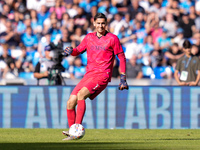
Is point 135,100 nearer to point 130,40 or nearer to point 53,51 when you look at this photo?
point 53,51

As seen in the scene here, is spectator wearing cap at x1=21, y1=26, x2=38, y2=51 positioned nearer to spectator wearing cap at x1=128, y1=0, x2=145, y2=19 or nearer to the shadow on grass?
spectator wearing cap at x1=128, y1=0, x2=145, y2=19

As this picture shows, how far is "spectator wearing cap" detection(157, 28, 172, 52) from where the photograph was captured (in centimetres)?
1702

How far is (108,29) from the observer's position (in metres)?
17.4

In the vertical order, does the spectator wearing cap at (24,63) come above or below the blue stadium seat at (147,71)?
above

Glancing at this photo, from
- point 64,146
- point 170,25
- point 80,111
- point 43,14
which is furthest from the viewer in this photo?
point 43,14

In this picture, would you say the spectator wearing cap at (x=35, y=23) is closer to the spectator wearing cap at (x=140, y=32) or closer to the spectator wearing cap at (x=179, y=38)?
the spectator wearing cap at (x=140, y=32)

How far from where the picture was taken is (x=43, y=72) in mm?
13867

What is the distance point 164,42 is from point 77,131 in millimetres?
9667

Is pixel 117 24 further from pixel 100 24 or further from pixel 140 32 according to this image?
pixel 100 24

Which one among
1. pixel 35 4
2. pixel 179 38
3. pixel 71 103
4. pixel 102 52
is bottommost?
pixel 71 103

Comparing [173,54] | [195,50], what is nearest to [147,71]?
[173,54]

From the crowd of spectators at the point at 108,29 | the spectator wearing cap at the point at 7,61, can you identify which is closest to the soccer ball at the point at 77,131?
the crowd of spectators at the point at 108,29

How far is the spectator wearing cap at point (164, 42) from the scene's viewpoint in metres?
17.0

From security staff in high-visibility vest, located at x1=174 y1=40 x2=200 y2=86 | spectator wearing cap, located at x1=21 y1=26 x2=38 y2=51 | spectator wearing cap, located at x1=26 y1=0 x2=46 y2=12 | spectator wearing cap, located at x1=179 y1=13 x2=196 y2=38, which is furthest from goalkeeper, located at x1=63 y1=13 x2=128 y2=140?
spectator wearing cap, located at x1=26 y1=0 x2=46 y2=12
